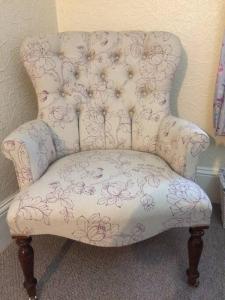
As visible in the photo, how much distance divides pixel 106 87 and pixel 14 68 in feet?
1.40

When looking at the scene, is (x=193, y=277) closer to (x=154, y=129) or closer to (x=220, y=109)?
(x=154, y=129)

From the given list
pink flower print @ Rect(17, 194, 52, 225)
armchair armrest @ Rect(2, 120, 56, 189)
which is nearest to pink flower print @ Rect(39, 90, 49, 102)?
armchair armrest @ Rect(2, 120, 56, 189)

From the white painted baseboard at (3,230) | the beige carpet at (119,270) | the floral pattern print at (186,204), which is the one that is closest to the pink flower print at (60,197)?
the floral pattern print at (186,204)

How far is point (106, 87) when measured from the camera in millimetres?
1308

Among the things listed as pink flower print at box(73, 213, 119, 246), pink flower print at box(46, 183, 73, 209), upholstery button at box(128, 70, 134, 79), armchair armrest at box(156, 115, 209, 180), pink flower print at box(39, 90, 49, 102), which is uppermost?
upholstery button at box(128, 70, 134, 79)

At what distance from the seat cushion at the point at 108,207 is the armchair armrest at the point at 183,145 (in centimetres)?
5

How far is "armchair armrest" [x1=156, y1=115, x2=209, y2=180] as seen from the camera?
99 cm

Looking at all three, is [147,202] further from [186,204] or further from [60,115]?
[60,115]

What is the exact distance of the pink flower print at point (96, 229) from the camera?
2.89 ft

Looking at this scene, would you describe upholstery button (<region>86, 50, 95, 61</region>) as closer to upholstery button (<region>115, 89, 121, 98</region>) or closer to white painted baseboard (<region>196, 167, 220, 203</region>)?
upholstery button (<region>115, 89, 121, 98</region>)

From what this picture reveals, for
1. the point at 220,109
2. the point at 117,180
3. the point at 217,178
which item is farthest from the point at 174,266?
the point at 220,109

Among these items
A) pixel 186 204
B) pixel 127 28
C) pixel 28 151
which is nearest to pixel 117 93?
pixel 127 28

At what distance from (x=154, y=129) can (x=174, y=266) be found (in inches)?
22.2

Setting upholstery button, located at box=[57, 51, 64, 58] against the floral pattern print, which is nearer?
the floral pattern print
